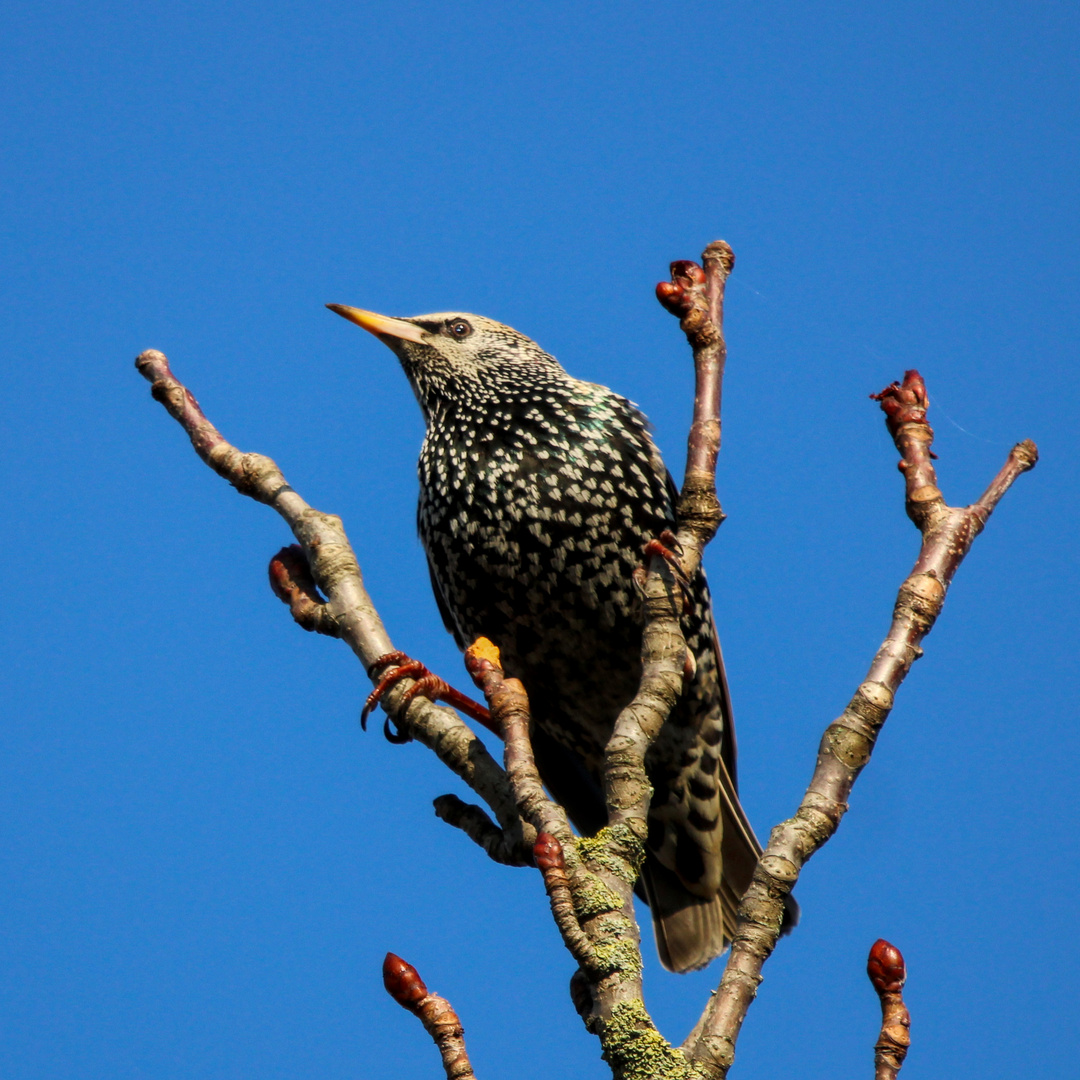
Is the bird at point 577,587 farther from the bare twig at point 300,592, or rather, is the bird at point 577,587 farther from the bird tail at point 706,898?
the bare twig at point 300,592

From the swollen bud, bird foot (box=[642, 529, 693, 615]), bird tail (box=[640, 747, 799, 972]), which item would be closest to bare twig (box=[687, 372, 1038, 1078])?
the swollen bud

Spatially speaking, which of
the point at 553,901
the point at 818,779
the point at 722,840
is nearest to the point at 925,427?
the point at 818,779

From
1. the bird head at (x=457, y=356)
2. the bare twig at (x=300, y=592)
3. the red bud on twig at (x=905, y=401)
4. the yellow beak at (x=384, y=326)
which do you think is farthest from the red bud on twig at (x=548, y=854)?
the yellow beak at (x=384, y=326)

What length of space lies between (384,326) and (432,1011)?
11.5 feet

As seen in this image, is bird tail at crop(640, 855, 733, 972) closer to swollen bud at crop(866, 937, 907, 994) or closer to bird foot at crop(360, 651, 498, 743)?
bird foot at crop(360, 651, 498, 743)

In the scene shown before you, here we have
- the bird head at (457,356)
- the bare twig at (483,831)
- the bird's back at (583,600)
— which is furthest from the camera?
the bird head at (457,356)

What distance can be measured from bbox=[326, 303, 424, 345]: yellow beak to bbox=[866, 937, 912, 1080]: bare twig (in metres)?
3.57

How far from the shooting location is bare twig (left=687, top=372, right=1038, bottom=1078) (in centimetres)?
263

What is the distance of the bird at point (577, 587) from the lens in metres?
4.76

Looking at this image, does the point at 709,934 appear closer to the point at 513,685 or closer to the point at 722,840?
the point at 722,840

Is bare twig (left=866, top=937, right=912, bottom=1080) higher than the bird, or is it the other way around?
the bird

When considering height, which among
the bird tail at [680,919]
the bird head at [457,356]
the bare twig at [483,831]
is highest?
the bird head at [457,356]

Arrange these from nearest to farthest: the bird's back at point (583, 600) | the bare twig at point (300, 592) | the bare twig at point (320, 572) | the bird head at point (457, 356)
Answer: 1. the bare twig at point (320, 572)
2. the bare twig at point (300, 592)
3. the bird's back at point (583, 600)
4. the bird head at point (457, 356)

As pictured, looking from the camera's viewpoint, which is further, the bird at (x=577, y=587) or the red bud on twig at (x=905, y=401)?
the bird at (x=577, y=587)
